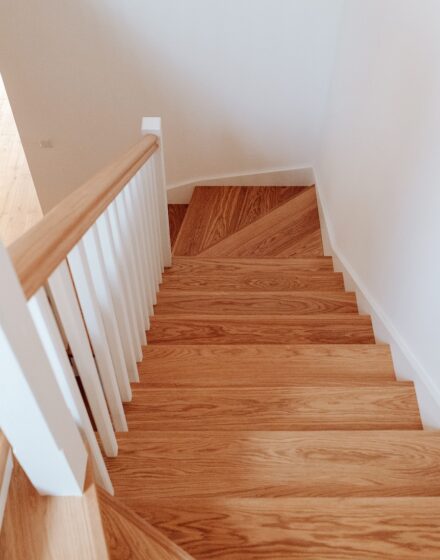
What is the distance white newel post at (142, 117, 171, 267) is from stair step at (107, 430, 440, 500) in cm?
134

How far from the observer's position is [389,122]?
1.96 m

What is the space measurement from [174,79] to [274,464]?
2.92 m

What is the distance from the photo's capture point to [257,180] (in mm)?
4008

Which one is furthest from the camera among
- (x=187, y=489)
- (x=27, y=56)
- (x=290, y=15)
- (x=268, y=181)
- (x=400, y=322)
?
(x=268, y=181)

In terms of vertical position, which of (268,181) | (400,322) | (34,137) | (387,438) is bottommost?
(268,181)

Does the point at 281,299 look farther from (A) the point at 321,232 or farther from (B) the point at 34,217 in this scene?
(B) the point at 34,217

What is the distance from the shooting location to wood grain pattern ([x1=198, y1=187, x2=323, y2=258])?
3248 millimetres

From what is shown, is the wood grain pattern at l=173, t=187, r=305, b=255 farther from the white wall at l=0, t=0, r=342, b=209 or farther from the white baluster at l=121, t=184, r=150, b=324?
the white baluster at l=121, t=184, r=150, b=324

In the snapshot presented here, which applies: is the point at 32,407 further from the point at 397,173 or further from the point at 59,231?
the point at 397,173

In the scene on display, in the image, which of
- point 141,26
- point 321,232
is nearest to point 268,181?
point 321,232

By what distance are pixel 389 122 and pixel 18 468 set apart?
1830 mm

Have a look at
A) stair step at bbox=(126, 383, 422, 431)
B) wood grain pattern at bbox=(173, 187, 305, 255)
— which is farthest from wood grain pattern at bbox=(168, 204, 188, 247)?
stair step at bbox=(126, 383, 422, 431)

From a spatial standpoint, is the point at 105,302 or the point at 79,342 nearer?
the point at 79,342

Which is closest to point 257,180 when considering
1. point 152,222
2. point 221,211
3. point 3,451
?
point 221,211
